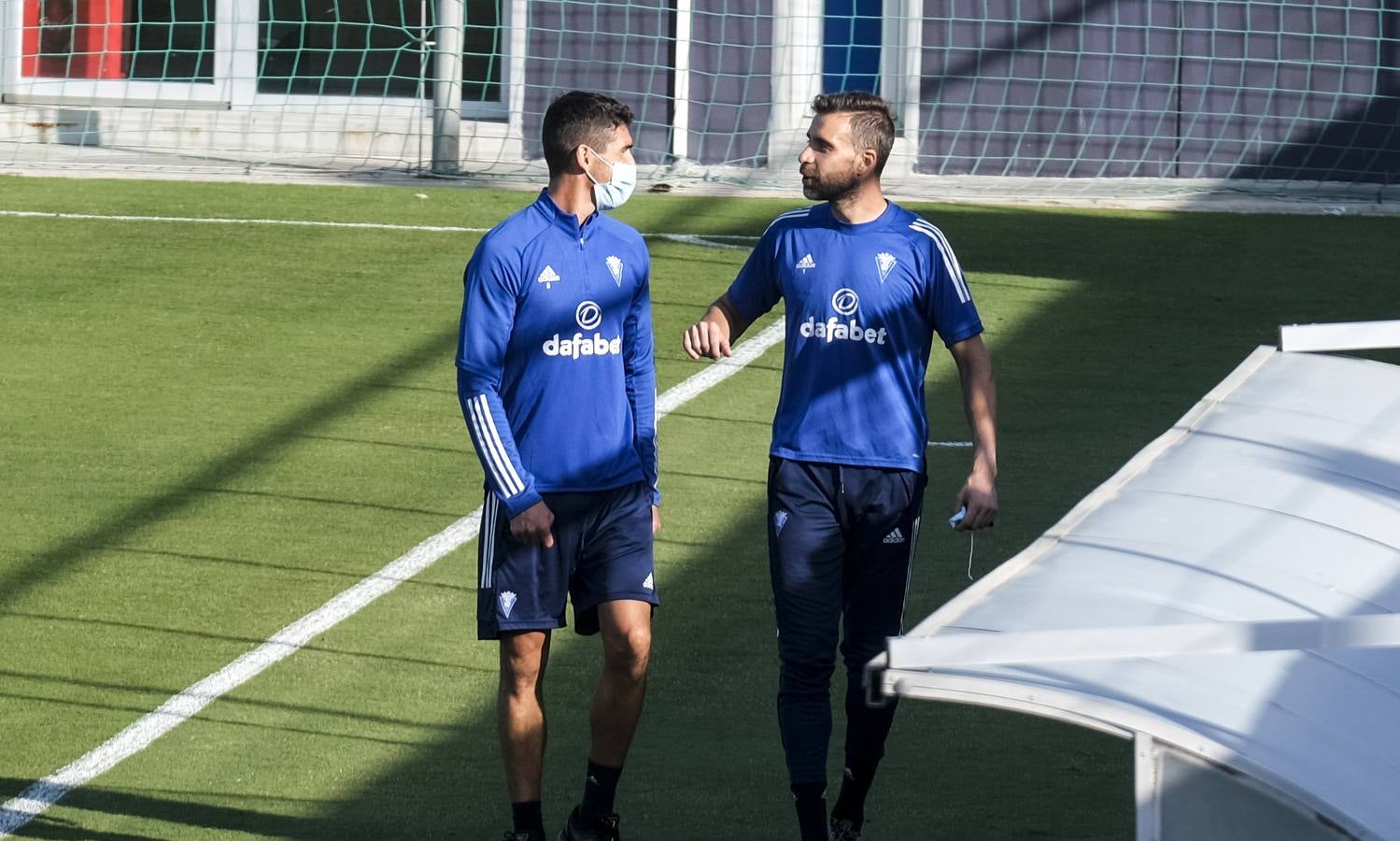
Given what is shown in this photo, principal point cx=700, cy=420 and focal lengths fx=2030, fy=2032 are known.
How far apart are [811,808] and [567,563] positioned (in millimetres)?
775

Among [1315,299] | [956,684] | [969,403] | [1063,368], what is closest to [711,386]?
[1063,368]

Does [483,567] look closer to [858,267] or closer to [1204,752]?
[858,267]

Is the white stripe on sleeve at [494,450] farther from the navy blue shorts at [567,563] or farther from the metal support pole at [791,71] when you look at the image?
the metal support pole at [791,71]

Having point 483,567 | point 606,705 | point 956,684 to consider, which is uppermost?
point 956,684

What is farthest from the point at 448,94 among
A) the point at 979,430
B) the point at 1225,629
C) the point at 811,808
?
the point at 1225,629

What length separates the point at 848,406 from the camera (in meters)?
4.62

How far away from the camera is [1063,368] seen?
957 centimetres

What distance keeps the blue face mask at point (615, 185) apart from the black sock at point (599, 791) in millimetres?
1281

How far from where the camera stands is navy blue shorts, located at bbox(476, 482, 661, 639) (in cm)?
453

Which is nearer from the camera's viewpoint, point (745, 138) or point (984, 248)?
point (984, 248)

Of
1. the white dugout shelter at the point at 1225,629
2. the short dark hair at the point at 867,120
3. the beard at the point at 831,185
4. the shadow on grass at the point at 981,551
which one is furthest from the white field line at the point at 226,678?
the white dugout shelter at the point at 1225,629

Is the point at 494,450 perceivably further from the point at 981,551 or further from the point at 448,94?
the point at 448,94

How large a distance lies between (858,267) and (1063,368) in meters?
5.15

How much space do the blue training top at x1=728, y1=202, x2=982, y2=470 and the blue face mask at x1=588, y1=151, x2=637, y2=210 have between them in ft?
1.32
